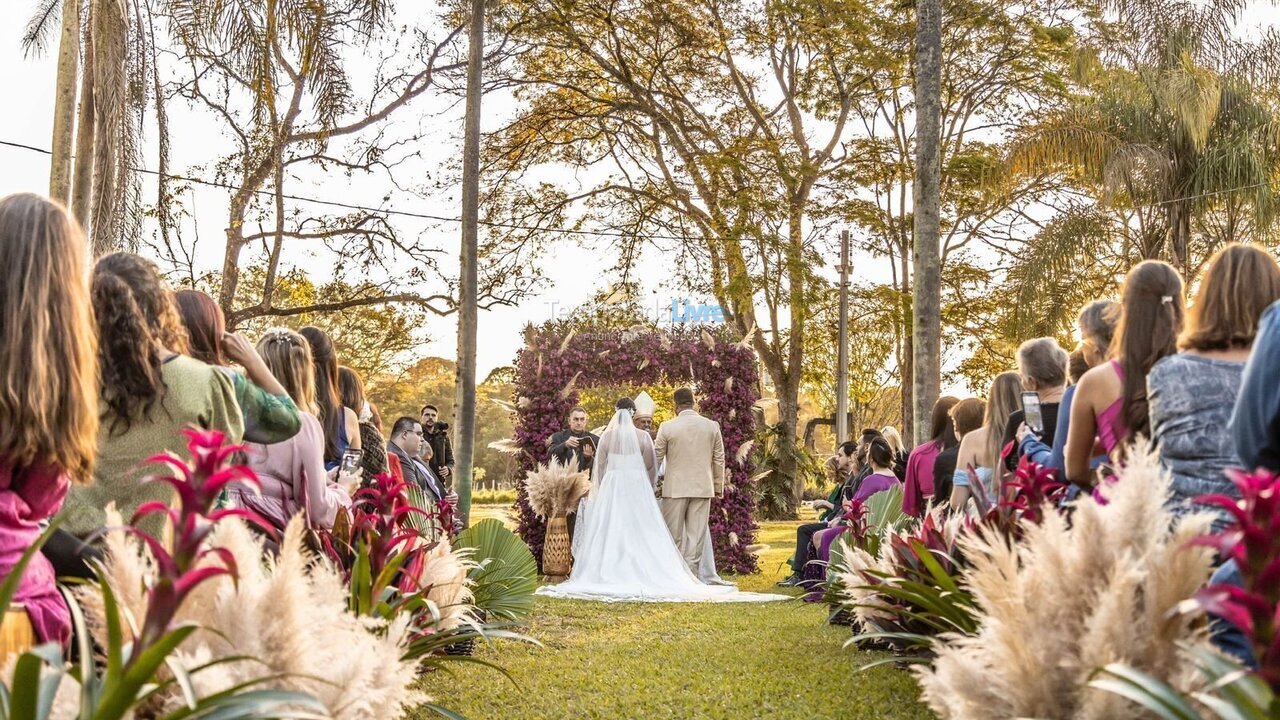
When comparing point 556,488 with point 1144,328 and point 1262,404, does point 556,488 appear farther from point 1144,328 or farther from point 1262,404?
point 1262,404

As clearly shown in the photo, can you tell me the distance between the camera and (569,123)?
27.4 m

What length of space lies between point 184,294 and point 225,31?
31.7 feet

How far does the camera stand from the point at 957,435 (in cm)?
841

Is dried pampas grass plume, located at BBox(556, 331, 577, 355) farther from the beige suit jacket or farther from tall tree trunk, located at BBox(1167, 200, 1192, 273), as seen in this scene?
tall tree trunk, located at BBox(1167, 200, 1192, 273)

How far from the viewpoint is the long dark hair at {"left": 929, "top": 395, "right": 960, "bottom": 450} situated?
29.1 feet

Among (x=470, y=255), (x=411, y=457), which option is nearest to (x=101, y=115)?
(x=470, y=255)

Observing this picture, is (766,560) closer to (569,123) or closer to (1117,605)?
(569,123)

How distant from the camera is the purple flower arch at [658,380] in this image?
16984 millimetres

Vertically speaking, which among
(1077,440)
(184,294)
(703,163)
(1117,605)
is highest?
(703,163)

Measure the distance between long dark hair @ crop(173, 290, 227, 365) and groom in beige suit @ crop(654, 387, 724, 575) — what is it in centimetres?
1096

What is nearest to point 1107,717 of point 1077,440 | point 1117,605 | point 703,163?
point 1117,605

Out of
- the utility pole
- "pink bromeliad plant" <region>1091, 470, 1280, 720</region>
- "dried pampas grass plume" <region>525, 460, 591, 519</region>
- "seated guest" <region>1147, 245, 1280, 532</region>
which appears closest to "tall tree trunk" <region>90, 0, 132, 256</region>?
"dried pampas grass plume" <region>525, 460, 591, 519</region>

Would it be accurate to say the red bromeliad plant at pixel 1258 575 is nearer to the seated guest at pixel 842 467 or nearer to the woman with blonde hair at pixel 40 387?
the woman with blonde hair at pixel 40 387

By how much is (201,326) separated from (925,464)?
5.96m
